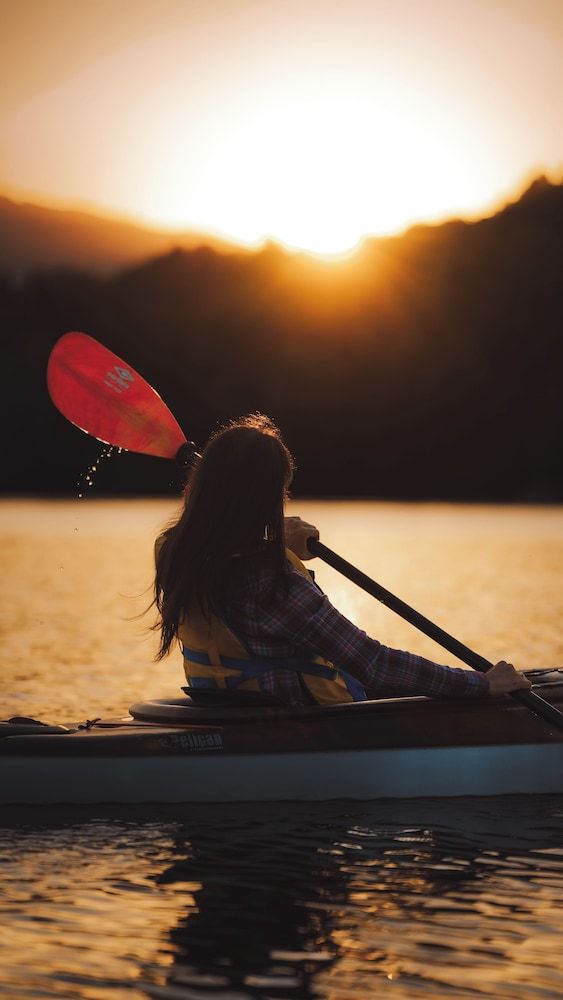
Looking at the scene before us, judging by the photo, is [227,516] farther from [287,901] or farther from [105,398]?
[105,398]

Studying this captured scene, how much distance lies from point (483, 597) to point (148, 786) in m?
14.2

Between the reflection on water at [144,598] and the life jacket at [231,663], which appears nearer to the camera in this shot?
the life jacket at [231,663]

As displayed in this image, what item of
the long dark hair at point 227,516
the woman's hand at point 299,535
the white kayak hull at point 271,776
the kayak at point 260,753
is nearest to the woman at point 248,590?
the long dark hair at point 227,516

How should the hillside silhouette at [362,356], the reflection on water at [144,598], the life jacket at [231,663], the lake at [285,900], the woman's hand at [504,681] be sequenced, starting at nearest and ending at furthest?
1. the lake at [285,900]
2. the life jacket at [231,663]
3. the woman's hand at [504,681]
4. the reflection on water at [144,598]
5. the hillside silhouette at [362,356]

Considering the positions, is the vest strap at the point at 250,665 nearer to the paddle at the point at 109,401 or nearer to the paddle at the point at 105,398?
the paddle at the point at 109,401

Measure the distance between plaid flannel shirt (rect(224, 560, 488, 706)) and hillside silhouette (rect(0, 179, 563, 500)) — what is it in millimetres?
72988

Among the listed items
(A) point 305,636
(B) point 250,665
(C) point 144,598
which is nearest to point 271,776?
(B) point 250,665

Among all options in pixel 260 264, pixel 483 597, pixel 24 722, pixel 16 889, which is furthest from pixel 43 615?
pixel 260 264

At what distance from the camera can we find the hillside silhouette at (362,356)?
80.9 metres

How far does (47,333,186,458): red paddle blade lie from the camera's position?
667 cm

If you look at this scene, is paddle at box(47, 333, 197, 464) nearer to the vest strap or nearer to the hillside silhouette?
the vest strap

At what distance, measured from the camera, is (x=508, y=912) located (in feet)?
14.6

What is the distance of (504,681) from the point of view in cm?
562

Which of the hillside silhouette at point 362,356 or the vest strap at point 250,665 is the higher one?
the hillside silhouette at point 362,356
